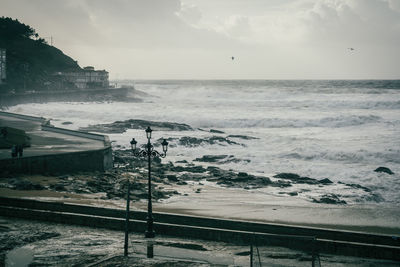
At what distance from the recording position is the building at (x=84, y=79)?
433 ft

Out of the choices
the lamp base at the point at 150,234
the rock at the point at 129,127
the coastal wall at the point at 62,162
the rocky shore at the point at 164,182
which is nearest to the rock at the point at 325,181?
the rocky shore at the point at 164,182

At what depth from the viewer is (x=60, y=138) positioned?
118 ft

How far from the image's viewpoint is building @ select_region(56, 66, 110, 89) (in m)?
132

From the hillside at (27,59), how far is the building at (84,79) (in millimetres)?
3594

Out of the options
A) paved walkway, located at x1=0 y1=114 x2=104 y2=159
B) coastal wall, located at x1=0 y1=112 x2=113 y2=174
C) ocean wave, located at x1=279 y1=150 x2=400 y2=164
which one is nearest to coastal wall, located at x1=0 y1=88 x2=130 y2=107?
paved walkway, located at x1=0 y1=114 x2=104 y2=159

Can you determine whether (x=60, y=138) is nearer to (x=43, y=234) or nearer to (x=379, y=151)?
(x=43, y=234)

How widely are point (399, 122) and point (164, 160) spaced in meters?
34.6

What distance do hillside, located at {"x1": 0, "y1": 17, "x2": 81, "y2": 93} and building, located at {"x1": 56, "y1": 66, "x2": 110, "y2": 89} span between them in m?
3.59

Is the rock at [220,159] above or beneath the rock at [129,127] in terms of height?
beneath

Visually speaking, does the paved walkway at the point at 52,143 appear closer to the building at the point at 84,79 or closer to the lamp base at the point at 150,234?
the lamp base at the point at 150,234

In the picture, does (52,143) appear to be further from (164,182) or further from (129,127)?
(129,127)

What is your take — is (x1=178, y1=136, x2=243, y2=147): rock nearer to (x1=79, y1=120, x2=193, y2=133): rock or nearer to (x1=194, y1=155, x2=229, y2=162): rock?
(x1=194, y1=155, x2=229, y2=162): rock

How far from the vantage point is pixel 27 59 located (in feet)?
421

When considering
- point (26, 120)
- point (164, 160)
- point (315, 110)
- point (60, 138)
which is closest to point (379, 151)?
point (164, 160)
